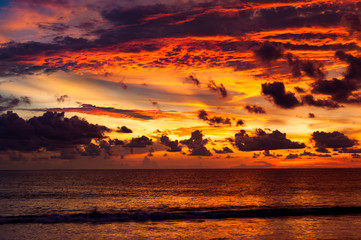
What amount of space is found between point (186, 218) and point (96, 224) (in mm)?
12645

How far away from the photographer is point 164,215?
51.6 meters

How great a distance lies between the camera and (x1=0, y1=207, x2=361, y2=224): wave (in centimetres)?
4731

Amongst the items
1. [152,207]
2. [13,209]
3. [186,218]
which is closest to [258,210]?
[186,218]

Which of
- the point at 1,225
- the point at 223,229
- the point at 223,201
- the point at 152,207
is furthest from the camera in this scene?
the point at 223,201

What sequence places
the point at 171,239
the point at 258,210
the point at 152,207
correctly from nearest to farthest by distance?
Answer: the point at 171,239 → the point at 258,210 → the point at 152,207

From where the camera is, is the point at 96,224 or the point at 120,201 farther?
the point at 120,201

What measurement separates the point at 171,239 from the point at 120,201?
39625mm

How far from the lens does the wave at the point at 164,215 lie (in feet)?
155

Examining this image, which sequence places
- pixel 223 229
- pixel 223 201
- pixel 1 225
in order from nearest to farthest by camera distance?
pixel 223 229
pixel 1 225
pixel 223 201

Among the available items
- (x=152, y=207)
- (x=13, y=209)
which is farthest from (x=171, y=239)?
(x=13, y=209)

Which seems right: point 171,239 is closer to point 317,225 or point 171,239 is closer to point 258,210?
point 317,225

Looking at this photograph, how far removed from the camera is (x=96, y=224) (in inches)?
1734

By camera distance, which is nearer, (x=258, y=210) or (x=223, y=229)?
(x=223, y=229)

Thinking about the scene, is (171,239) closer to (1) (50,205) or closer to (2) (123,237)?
(2) (123,237)
